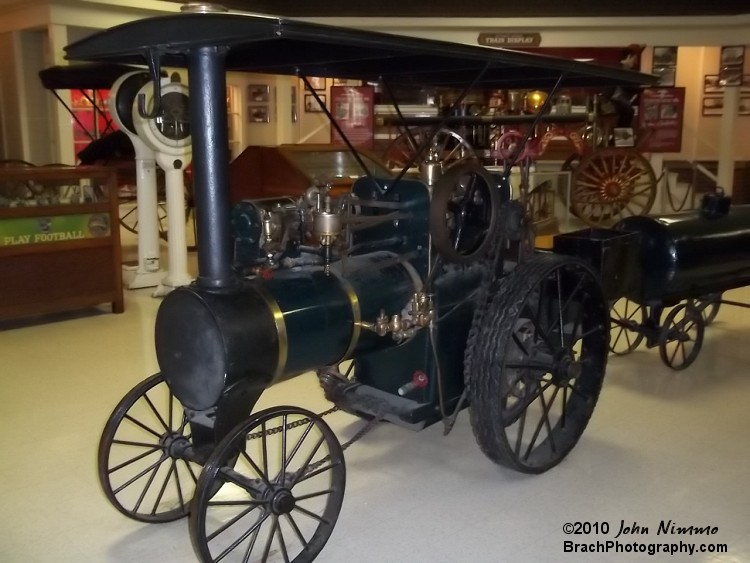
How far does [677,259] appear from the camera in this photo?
3711 millimetres

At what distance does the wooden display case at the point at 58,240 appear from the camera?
4820 millimetres

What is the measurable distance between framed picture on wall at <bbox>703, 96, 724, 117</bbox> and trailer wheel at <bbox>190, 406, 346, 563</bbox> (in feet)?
28.1

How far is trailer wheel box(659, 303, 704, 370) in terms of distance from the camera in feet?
13.2

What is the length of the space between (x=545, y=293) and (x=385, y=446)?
3.03 ft

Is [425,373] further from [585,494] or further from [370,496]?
[585,494]

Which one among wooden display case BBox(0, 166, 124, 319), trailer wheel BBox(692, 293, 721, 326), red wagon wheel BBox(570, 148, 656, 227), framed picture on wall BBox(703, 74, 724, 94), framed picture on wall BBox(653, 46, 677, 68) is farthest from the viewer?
framed picture on wall BBox(703, 74, 724, 94)

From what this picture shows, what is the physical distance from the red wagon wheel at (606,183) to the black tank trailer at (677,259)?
382cm

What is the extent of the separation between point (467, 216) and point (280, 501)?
4.12ft

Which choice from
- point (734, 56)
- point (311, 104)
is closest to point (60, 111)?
point (311, 104)

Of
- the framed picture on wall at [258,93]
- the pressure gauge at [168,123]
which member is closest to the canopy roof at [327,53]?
the pressure gauge at [168,123]

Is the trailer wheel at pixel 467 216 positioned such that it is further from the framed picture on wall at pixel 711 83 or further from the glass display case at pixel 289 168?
the framed picture on wall at pixel 711 83

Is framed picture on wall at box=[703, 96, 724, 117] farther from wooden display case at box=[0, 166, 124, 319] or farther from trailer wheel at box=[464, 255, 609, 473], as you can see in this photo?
trailer wheel at box=[464, 255, 609, 473]

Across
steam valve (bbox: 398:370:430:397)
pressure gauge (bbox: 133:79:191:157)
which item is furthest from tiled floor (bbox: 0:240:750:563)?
pressure gauge (bbox: 133:79:191:157)

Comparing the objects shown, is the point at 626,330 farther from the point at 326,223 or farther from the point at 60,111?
the point at 60,111
